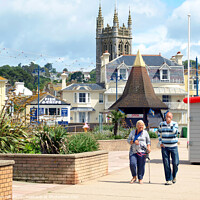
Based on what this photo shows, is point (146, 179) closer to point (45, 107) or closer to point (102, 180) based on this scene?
point (102, 180)

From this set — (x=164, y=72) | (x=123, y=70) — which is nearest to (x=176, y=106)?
(x=164, y=72)

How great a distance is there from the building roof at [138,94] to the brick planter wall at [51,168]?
80.6ft

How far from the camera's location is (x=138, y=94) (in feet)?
124

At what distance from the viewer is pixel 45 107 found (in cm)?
6944

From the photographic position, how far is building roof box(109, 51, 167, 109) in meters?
37.1

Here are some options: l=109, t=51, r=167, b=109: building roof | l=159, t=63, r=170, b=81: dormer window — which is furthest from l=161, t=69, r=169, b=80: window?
l=109, t=51, r=167, b=109: building roof

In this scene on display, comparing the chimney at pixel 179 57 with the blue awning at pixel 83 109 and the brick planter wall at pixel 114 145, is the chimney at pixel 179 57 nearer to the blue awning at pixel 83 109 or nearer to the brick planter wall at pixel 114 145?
the blue awning at pixel 83 109

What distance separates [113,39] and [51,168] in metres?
144

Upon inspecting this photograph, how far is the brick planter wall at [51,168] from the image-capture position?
1210cm

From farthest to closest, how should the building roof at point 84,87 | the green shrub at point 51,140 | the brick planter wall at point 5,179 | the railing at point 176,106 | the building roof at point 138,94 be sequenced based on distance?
the building roof at point 84,87
the railing at point 176,106
the building roof at point 138,94
the green shrub at point 51,140
the brick planter wall at point 5,179

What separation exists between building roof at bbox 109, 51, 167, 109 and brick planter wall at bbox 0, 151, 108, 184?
24.6 metres

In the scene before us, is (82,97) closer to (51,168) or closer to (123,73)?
(123,73)

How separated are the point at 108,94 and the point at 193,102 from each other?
175 ft

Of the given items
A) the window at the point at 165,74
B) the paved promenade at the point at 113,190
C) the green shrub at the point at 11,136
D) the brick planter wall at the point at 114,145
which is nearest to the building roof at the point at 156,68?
the window at the point at 165,74
